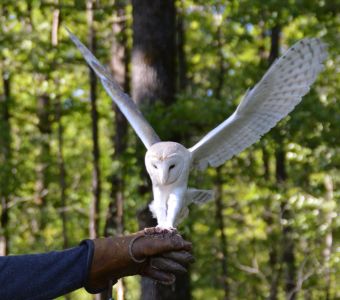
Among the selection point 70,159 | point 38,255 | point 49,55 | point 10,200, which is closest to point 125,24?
point 49,55

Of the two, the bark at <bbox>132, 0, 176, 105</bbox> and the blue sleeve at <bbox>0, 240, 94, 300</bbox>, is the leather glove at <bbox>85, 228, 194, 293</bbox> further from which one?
the bark at <bbox>132, 0, 176, 105</bbox>

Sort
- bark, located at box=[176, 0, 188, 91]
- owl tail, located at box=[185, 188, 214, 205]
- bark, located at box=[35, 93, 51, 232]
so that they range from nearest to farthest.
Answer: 1. owl tail, located at box=[185, 188, 214, 205]
2. bark, located at box=[176, 0, 188, 91]
3. bark, located at box=[35, 93, 51, 232]

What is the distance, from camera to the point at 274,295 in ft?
28.9

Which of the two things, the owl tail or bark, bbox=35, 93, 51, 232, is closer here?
the owl tail

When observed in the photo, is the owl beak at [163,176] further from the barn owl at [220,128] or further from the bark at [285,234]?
the bark at [285,234]

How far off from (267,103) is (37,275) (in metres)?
1.88

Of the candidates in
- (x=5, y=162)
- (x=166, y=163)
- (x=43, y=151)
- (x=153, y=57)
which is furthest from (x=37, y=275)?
(x=43, y=151)

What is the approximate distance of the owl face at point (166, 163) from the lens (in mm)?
3020

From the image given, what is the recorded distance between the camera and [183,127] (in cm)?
621

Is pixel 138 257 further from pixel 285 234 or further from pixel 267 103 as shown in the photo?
pixel 285 234

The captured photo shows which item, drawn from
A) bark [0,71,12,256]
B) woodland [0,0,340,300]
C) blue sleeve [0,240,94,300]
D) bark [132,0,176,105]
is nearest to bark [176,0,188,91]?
woodland [0,0,340,300]

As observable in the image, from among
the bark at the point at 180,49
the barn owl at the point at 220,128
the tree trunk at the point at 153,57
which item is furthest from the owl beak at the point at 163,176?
the bark at the point at 180,49

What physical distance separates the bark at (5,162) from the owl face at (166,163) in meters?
7.28

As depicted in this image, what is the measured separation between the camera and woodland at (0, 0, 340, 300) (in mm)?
6457
